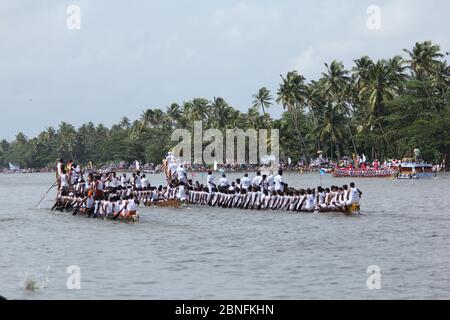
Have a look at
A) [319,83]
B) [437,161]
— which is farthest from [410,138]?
[319,83]

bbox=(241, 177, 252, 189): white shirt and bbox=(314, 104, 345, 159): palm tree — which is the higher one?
bbox=(314, 104, 345, 159): palm tree

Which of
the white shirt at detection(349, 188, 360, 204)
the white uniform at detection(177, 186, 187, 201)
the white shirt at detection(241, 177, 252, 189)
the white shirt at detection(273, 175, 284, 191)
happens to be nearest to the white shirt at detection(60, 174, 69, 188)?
the white uniform at detection(177, 186, 187, 201)

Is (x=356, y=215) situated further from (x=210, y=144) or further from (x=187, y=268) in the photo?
(x=210, y=144)

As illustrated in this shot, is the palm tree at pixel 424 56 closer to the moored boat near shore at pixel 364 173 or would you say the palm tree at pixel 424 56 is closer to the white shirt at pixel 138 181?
the moored boat near shore at pixel 364 173

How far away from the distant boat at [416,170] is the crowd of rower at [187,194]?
1936 inches

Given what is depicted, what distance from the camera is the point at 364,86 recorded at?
10994 cm

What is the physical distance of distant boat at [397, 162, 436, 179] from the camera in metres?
91.0

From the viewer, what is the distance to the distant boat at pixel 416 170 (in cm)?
9100

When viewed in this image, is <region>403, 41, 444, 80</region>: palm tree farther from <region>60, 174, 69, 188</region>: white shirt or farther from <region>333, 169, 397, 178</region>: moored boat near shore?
<region>60, 174, 69, 188</region>: white shirt

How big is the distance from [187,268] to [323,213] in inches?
615

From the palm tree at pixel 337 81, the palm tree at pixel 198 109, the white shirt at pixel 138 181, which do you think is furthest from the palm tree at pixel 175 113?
the white shirt at pixel 138 181

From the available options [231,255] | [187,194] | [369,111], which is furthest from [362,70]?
[231,255]

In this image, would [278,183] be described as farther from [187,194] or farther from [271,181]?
[187,194]

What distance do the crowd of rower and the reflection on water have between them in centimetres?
65
